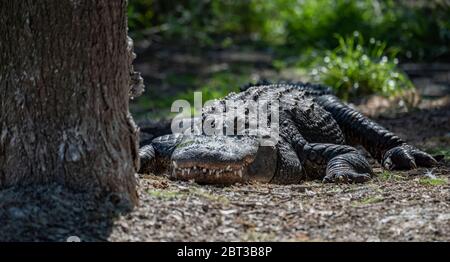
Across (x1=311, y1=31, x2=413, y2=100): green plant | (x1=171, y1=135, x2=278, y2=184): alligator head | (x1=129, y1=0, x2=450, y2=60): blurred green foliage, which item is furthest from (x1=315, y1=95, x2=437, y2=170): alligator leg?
(x1=129, y1=0, x2=450, y2=60): blurred green foliage

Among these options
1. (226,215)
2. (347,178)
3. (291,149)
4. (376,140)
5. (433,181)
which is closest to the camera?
(226,215)

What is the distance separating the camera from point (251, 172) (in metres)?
6.23

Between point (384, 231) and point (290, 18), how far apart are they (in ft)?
35.7

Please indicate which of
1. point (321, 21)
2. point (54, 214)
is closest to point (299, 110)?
point (54, 214)

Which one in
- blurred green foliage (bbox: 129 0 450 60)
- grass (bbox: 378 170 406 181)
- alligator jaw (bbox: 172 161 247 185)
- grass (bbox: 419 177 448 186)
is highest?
blurred green foliage (bbox: 129 0 450 60)

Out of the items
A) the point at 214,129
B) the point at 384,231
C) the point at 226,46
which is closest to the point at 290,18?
the point at 226,46

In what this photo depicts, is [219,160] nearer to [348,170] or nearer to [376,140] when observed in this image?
[348,170]

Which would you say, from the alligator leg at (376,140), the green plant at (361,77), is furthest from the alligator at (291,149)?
the green plant at (361,77)

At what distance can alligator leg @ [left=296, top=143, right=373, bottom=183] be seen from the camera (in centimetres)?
635

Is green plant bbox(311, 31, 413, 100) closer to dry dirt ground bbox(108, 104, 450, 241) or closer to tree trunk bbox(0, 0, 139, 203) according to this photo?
dry dirt ground bbox(108, 104, 450, 241)

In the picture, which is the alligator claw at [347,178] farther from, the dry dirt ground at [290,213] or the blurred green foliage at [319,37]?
the blurred green foliage at [319,37]

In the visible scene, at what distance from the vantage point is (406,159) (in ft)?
23.3

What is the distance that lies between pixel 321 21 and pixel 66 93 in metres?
10.1

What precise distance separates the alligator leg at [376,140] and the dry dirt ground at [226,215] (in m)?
1.35
